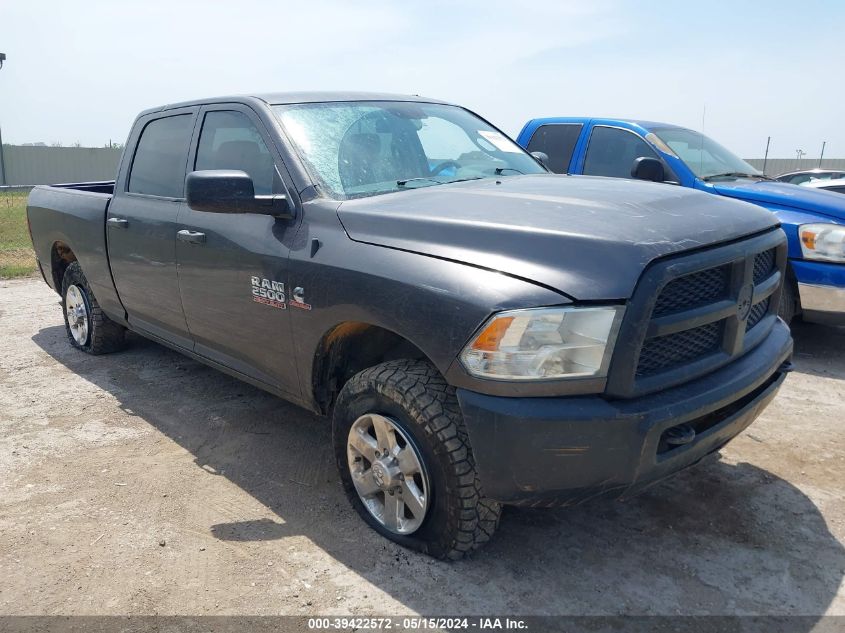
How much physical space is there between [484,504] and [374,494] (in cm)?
60

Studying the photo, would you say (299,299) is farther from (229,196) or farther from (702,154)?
(702,154)

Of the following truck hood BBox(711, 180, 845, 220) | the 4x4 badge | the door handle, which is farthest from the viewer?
truck hood BBox(711, 180, 845, 220)

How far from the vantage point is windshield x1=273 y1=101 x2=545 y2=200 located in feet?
11.0

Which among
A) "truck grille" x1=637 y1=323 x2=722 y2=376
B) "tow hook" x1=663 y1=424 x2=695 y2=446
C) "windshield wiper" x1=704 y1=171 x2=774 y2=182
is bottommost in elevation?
"tow hook" x1=663 y1=424 x2=695 y2=446

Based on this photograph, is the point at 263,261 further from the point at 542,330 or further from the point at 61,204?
the point at 61,204

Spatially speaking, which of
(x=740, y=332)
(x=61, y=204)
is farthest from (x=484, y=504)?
(x=61, y=204)

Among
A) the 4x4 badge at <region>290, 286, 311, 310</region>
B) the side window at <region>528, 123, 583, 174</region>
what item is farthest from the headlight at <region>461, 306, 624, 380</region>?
the side window at <region>528, 123, 583, 174</region>

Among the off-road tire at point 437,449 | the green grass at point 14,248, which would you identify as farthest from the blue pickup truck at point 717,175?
the green grass at point 14,248

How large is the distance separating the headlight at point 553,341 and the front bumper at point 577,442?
104mm

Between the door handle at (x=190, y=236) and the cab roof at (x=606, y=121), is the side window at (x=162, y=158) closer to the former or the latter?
the door handle at (x=190, y=236)

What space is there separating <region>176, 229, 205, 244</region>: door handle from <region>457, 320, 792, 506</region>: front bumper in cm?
195

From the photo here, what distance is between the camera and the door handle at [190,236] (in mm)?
3751

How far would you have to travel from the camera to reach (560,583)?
2.72m

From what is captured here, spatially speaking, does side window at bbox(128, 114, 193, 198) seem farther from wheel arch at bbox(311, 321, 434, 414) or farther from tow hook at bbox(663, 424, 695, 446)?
tow hook at bbox(663, 424, 695, 446)
